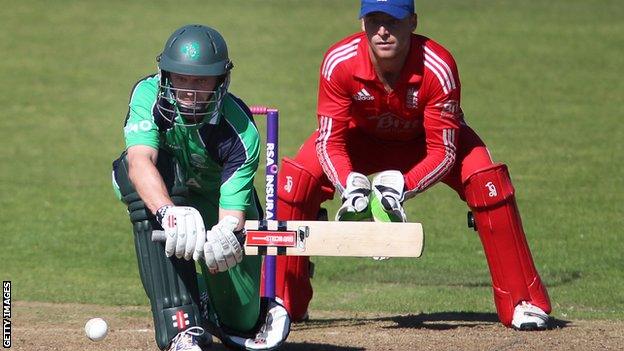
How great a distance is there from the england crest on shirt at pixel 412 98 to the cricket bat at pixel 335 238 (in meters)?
1.61

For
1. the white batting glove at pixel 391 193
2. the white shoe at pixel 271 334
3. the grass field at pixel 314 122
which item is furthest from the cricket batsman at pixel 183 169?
the grass field at pixel 314 122

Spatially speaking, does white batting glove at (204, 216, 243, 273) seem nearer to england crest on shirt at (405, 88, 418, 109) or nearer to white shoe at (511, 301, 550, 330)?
england crest on shirt at (405, 88, 418, 109)

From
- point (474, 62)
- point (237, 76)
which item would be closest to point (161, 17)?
point (237, 76)

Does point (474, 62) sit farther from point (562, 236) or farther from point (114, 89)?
point (562, 236)

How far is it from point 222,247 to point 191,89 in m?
0.87

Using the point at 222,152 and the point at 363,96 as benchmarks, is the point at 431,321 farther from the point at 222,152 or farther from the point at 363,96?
the point at 222,152

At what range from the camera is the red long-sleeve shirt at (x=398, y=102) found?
25.2ft

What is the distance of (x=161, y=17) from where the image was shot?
2592 centimetres

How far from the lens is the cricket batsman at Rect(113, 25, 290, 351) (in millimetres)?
6258

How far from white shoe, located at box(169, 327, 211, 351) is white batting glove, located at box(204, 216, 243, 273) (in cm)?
40

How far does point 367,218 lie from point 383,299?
2.85 m

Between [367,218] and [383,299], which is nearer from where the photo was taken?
[367,218]

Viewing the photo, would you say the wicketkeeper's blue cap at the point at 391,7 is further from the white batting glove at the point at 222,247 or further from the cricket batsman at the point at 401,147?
the white batting glove at the point at 222,247

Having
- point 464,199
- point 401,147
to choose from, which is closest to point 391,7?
point 401,147
